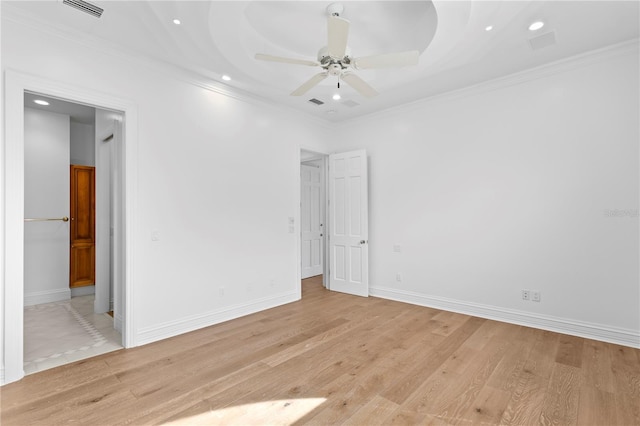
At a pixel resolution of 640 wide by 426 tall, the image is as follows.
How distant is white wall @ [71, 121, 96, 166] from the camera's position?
557 centimetres

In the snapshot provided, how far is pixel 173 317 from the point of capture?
11.8 ft

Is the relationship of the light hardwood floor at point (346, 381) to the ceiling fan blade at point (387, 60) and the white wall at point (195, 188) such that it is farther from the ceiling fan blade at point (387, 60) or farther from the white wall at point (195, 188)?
the ceiling fan blade at point (387, 60)

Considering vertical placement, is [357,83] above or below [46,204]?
above

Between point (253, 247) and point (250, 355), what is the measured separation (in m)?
1.71

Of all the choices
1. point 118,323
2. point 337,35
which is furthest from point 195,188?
point 337,35

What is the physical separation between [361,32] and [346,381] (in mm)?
3406

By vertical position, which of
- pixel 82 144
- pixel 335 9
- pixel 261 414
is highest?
pixel 335 9

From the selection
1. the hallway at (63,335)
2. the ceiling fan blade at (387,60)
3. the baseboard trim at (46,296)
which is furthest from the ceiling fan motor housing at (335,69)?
the baseboard trim at (46,296)

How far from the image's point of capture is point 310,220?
684 cm

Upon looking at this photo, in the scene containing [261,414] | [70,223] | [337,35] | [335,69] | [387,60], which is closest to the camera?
[261,414]

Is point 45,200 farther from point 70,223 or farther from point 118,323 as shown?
point 118,323

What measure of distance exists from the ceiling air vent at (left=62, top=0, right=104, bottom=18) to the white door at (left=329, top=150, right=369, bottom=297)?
3.70 m

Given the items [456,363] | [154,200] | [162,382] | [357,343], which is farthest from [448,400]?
[154,200]

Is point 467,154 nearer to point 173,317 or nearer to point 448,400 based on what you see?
point 448,400
